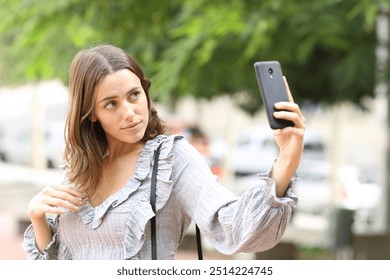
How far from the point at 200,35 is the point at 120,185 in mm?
4834

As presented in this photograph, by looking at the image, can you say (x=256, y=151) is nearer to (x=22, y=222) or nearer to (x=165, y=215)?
(x=22, y=222)

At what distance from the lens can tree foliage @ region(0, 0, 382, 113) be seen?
7141 mm

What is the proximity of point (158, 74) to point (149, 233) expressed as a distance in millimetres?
→ 4835

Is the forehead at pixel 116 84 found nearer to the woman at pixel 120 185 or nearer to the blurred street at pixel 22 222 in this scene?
the woman at pixel 120 185

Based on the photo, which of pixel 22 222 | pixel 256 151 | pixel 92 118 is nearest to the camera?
pixel 92 118

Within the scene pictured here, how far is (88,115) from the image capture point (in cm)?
235

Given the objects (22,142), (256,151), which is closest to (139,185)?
(256,151)

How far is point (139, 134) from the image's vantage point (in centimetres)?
231

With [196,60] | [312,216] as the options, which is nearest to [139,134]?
[196,60]

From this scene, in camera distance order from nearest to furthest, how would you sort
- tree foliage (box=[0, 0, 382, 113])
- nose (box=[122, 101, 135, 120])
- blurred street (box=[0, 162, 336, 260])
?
nose (box=[122, 101, 135, 120]) → tree foliage (box=[0, 0, 382, 113]) → blurred street (box=[0, 162, 336, 260])

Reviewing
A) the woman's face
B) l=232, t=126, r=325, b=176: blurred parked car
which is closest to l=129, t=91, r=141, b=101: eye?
the woman's face

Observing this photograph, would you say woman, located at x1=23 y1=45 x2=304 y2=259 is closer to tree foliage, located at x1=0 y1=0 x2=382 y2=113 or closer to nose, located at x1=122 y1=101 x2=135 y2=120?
nose, located at x1=122 y1=101 x2=135 y2=120
